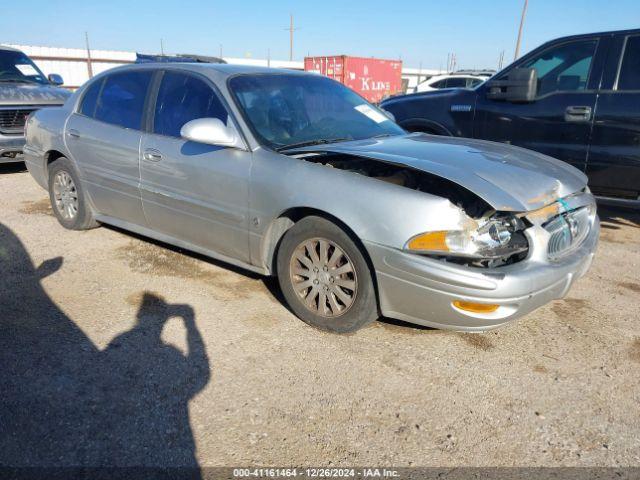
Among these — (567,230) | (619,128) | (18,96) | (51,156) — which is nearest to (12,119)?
(18,96)

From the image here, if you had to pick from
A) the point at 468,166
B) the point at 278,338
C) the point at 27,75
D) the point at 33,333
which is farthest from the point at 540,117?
the point at 27,75

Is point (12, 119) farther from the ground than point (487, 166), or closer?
closer

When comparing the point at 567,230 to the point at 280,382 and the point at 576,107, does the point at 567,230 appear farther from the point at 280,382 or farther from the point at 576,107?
the point at 576,107

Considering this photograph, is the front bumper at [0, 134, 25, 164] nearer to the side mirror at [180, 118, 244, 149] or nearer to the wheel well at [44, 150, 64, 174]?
the wheel well at [44, 150, 64, 174]

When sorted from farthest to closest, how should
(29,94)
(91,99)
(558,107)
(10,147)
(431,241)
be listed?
(29,94), (10,147), (558,107), (91,99), (431,241)

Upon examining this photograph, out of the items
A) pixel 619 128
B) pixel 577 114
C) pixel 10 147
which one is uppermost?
pixel 577 114

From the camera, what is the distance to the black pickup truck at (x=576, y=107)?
15.9 ft

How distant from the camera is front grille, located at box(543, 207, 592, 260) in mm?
2911

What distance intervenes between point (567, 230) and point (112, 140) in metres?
3.47

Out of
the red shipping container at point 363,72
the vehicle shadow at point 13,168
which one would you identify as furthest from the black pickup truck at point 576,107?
the red shipping container at point 363,72

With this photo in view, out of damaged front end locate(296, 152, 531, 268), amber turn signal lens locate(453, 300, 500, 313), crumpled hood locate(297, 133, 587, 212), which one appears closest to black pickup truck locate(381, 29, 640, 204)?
crumpled hood locate(297, 133, 587, 212)

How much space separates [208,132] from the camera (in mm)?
3215

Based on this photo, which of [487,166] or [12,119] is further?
[12,119]

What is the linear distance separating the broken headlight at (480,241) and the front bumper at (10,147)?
6923 mm
